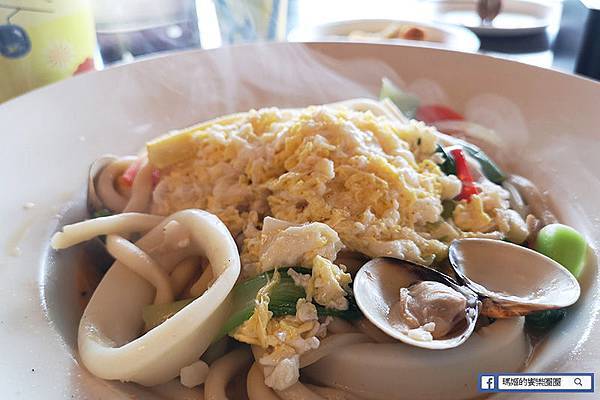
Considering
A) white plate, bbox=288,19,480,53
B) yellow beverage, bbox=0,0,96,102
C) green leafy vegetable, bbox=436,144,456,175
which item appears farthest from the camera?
white plate, bbox=288,19,480,53

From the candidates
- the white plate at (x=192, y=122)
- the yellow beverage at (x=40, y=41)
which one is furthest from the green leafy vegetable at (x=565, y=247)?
the yellow beverage at (x=40, y=41)

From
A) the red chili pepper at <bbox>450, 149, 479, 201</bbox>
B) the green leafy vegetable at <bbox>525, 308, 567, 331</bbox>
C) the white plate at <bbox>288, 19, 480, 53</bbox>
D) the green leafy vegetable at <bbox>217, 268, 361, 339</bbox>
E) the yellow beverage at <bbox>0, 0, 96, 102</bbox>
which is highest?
the yellow beverage at <bbox>0, 0, 96, 102</bbox>

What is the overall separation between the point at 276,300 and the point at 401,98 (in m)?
1.25

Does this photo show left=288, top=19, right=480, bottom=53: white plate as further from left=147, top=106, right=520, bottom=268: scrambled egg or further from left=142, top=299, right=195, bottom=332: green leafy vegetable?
left=142, top=299, right=195, bottom=332: green leafy vegetable

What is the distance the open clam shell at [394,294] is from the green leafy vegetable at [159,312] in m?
0.48

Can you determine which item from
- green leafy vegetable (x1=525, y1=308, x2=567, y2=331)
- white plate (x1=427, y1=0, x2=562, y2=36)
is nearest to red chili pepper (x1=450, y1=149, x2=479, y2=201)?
green leafy vegetable (x1=525, y1=308, x2=567, y2=331)

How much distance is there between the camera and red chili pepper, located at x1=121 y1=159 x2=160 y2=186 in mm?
1980

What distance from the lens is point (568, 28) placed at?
10.5 ft

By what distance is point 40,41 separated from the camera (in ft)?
7.32

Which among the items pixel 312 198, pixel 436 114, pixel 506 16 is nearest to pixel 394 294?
pixel 312 198

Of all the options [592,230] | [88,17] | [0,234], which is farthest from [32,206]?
[592,230]

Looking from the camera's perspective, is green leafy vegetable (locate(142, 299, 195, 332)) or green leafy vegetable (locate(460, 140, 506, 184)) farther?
green leafy vegetable (locate(460, 140, 506, 184))

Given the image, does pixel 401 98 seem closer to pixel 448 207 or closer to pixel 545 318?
pixel 448 207

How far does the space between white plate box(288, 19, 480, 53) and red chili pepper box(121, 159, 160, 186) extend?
1.12m
